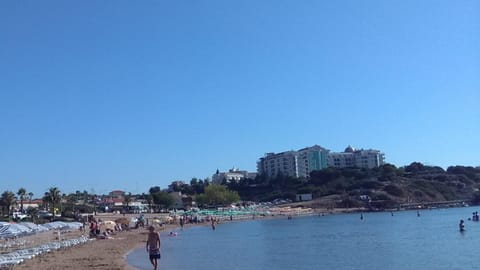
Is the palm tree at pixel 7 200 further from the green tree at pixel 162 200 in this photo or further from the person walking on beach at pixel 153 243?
the person walking on beach at pixel 153 243

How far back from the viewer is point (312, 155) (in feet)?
652

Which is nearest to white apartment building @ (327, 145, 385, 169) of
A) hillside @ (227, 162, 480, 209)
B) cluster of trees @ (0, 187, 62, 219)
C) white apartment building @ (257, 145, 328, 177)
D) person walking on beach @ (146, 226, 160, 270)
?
white apartment building @ (257, 145, 328, 177)

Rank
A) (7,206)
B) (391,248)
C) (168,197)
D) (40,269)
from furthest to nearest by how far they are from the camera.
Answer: (168,197), (7,206), (391,248), (40,269)

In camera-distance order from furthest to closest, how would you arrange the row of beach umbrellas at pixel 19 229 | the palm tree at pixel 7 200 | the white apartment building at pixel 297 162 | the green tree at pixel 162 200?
1. the white apartment building at pixel 297 162
2. the green tree at pixel 162 200
3. the palm tree at pixel 7 200
4. the row of beach umbrellas at pixel 19 229

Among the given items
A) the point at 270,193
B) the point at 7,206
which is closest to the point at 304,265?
the point at 7,206

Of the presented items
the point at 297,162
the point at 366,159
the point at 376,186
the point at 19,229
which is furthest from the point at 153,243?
the point at 366,159

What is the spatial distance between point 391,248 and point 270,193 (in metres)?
133

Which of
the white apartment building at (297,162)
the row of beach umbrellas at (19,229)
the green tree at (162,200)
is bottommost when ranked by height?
the row of beach umbrellas at (19,229)

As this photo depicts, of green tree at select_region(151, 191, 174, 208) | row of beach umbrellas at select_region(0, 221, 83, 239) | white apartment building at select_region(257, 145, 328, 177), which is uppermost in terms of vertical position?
white apartment building at select_region(257, 145, 328, 177)

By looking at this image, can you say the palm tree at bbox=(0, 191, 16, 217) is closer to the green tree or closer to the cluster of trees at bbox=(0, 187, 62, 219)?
the cluster of trees at bbox=(0, 187, 62, 219)

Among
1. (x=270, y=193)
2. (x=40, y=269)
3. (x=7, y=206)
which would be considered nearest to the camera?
(x=40, y=269)

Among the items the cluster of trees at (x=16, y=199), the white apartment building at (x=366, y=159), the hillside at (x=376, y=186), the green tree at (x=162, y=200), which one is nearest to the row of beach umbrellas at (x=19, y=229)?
the cluster of trees at (x=16, y=199)

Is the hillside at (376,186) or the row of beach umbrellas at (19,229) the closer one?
the row of beach umbrellas at (19,229)

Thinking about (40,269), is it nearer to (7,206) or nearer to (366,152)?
(7,206)
